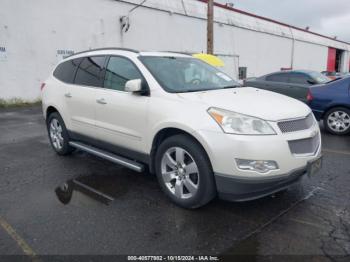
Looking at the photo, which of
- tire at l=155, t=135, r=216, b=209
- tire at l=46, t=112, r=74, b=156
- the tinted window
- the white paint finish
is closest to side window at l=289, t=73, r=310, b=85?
the tinted window

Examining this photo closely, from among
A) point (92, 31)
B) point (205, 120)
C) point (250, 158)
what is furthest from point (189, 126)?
point (92, 31)

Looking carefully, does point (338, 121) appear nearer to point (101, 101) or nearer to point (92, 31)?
point (101, 101)

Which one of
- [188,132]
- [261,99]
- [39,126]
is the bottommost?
[39,126]

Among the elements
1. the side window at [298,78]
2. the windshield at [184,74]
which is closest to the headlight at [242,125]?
the windshield at [184,74]

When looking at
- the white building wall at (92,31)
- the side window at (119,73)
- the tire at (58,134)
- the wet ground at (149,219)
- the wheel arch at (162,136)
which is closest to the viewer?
the wet ground at (149,219)

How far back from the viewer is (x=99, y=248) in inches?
109

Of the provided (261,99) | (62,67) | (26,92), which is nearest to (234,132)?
(261,99)

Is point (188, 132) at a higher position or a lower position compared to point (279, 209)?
higher

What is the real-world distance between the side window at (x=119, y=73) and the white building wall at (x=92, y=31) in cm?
978

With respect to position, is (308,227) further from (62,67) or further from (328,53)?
(328,53)

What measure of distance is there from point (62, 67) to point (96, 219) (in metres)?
3.21

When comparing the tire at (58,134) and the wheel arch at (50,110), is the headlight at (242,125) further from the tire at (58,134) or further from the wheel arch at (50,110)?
the wheel arch at (50,110)

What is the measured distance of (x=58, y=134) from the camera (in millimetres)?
5535

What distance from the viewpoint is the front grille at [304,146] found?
3123 millimetres
